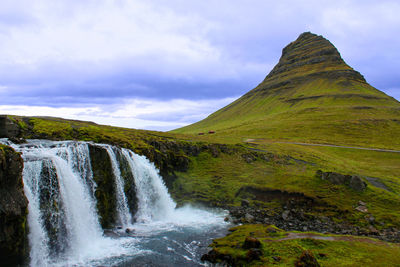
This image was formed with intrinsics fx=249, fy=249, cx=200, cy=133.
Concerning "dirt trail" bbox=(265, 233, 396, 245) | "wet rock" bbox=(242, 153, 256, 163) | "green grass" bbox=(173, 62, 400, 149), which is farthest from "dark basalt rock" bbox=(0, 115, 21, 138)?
"green grass" bbox=(173, 62, 400, 149)

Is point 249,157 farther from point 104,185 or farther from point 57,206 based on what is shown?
point 57,206

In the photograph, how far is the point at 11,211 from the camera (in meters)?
20.2

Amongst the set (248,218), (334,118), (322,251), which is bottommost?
(248,218)

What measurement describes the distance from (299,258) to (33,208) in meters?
24.2

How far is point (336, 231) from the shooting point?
32438 mm

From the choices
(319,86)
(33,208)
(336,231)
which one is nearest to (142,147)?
(33,208)

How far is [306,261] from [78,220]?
23.1 meters

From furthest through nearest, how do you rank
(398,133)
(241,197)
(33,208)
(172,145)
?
(398,133) → (172,145) → (241,197) → (33,208)

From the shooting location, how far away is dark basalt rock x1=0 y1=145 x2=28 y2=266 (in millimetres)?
20000

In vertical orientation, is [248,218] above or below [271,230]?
below

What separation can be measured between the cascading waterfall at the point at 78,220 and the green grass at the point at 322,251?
15.2ft

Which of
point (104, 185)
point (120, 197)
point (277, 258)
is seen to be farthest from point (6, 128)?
point (277, 258)

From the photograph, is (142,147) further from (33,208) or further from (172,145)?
(33,208)

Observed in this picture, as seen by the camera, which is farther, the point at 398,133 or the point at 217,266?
the point at 398,133
